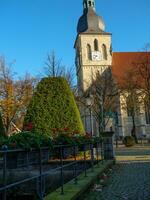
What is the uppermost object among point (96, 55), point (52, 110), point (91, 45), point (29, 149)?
point (91, 45)


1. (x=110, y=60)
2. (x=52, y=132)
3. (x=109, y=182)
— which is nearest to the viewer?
(x=109, y=182)

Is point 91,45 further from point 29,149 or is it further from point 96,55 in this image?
point 29,149

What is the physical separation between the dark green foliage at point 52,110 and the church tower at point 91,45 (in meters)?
44.3

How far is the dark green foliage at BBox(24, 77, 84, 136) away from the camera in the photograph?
1702 centimetres

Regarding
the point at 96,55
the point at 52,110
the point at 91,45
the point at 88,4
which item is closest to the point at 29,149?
the point at 52,110

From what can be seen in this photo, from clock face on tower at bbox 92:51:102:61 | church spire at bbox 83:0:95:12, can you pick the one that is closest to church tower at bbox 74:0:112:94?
clock face on tower at bbox 92:51:102:61

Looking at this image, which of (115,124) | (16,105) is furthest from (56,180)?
(115,124)

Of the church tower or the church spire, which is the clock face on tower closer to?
the church tower

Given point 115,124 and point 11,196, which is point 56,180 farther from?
point 115,124

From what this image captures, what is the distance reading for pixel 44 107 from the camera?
1747cm

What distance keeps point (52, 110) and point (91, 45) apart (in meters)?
48.1

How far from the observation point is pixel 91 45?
6397cm

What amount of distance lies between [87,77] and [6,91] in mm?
29842

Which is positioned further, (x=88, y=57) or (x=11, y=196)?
(x=88, y=57)
